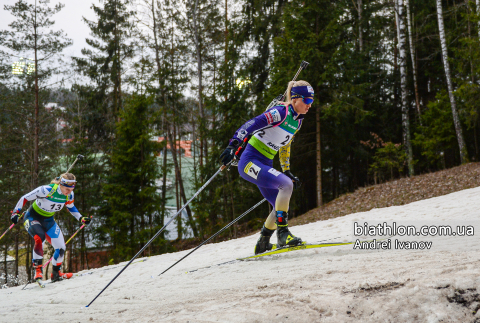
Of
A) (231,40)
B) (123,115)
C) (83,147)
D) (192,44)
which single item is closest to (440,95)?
(231,40)

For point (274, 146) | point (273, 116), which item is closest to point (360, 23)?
point (274, 146)

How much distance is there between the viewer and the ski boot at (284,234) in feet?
16.2

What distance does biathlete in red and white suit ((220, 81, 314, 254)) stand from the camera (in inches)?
180

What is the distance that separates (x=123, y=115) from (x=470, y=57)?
16308 mm

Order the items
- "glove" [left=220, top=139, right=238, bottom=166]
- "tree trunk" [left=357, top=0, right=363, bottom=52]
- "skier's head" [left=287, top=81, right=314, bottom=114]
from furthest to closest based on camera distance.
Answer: "tree trunk" [left=357, top=0, right=363, bottom=52], "skier's head" [left=287, top=81, right=314, bottom=114], "glove" [left=220, top=139, right=238, bottom=166]

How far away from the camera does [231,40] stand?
19.3 metres

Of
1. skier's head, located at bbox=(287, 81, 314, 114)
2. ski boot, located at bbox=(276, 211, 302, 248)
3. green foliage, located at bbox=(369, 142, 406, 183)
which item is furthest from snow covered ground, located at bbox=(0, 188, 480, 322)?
green foliage, located at bbox=(369, 142, 406, 183)

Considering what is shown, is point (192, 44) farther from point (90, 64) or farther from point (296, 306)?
point (296, 306)

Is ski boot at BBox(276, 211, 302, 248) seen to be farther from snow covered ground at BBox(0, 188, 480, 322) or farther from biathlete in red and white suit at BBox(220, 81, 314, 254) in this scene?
snow covered ground at BBox(0, 188, 480, 322)

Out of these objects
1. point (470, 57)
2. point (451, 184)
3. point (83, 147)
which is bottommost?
point (451, 184)

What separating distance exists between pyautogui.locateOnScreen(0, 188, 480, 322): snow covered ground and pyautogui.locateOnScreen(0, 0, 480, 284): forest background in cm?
1107

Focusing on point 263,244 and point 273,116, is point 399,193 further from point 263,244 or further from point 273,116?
point 273,116

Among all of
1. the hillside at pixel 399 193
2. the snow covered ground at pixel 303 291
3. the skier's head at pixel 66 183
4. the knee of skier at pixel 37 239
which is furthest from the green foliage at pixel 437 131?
the knee of skier at pixel 37 239

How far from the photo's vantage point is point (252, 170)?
4.87 metres
